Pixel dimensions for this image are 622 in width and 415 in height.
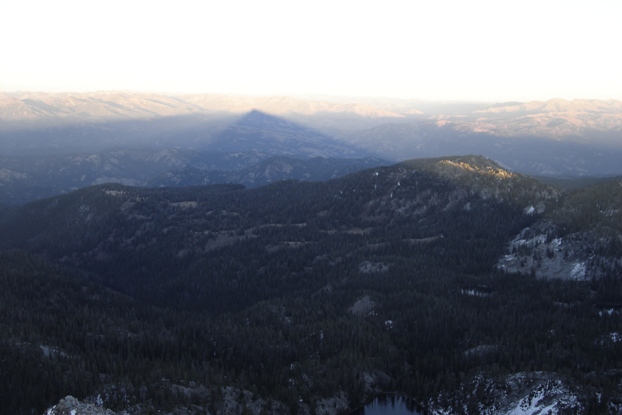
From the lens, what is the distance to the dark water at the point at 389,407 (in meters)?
118

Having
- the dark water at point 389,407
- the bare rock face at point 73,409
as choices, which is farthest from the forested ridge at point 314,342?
the bare rock face at point 73,409

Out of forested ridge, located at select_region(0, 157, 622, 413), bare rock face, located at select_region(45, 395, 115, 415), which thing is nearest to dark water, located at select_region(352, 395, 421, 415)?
Answer: forested ridge, located at select_region(0, 157, 622, 413)

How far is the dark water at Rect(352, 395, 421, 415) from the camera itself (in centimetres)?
11750

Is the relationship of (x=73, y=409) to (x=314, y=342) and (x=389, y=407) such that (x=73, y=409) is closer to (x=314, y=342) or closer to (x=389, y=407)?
(x=389, y=407)

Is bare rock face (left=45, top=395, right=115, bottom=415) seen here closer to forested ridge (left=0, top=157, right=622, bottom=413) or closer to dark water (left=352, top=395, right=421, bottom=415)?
forested ridge (left=0, top=157, right=622, bottom=413)

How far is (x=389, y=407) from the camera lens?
119 meters

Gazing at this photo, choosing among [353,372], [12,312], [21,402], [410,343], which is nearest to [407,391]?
[353,372]

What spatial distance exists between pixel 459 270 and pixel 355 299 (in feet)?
147

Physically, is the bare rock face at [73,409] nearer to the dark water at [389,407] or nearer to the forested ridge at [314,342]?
the forested ridge at [314,342]

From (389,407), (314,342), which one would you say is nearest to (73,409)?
(389,407)

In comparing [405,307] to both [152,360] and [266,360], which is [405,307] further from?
[152,360]

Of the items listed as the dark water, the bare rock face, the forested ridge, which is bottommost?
the dark water

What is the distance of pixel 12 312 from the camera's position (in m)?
142

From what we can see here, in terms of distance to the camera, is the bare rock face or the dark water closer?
the bare rock face
